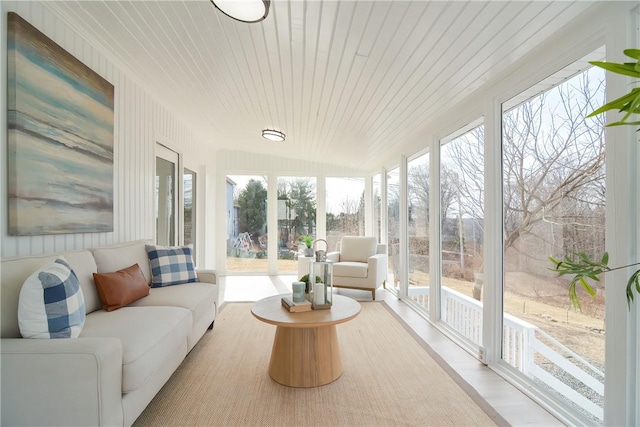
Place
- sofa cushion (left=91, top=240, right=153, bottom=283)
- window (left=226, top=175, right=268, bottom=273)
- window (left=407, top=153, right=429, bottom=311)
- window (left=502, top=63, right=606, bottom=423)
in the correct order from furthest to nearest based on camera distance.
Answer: window (left=226, top=175, right=268, bottom=273)
window (left=407, top=153, right=429, bottom=311)
sofa cushion (left=91, top=240, right=153, bottom=283)
window (left=502, top=63, right=606, bottom=423)

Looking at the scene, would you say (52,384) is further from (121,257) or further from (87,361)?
(121,257)

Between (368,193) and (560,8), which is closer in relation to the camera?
(560,8)

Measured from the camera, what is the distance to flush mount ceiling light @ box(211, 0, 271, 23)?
1.66 meters

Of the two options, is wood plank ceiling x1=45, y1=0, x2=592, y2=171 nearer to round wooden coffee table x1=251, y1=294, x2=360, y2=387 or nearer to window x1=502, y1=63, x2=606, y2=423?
window x1=502, y1=63, x2=606, y2=423

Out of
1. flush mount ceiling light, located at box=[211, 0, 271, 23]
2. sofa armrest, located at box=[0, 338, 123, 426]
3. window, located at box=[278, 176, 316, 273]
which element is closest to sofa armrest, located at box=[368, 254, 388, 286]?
window, located at box=[278, 176, 316, 273]

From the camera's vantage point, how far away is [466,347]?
2.72m

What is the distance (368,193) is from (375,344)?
4.19 m

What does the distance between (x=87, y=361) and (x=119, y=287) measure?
991mm

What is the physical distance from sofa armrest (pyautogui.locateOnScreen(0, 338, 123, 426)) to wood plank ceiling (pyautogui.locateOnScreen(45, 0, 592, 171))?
2.04 meters

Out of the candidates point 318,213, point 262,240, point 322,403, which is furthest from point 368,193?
point 322,403

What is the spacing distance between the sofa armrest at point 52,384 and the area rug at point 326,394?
0.57m

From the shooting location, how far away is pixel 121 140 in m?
2.88

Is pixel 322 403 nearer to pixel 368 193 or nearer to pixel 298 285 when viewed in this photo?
pixel 298 285

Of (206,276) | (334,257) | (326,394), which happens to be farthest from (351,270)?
(326,394)
